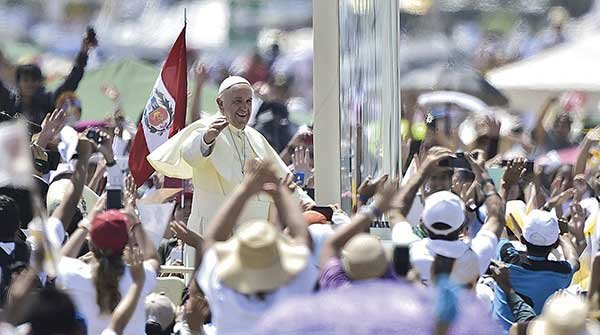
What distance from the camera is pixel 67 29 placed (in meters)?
16.5

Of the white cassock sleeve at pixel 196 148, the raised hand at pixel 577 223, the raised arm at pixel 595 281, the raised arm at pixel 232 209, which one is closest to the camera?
the raised arm at pixel 232 209

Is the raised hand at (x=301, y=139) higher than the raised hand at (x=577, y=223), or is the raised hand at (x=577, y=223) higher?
the raised hand at (x=301, y=139)

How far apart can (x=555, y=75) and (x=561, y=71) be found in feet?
0.29

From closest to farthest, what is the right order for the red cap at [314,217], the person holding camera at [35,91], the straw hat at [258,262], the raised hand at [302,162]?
the straw hat at [258,262], the red cap at [314,217], the person holding camera at [35,91], the raised hand at [302,162]

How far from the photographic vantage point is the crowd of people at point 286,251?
4590mm

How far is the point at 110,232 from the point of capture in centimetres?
571

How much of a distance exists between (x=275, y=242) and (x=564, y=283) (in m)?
2.21

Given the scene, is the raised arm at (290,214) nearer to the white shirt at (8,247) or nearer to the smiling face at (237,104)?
the white shirt at (8,247)

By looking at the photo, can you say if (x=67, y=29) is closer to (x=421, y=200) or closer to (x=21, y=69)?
(x=21, y=69)

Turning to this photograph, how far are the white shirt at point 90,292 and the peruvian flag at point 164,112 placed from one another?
328cm

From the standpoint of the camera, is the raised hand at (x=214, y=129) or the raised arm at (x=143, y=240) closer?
the raised arm at (x=143, y=240)

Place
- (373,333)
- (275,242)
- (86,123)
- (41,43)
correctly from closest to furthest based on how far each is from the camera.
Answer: (373,333)
(275,242)
(86,123)
(41,43)

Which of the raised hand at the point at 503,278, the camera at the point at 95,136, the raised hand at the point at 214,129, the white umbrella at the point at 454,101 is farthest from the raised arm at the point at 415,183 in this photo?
the white umbrella at the point at 454,101

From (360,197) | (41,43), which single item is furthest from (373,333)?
(41,43)
